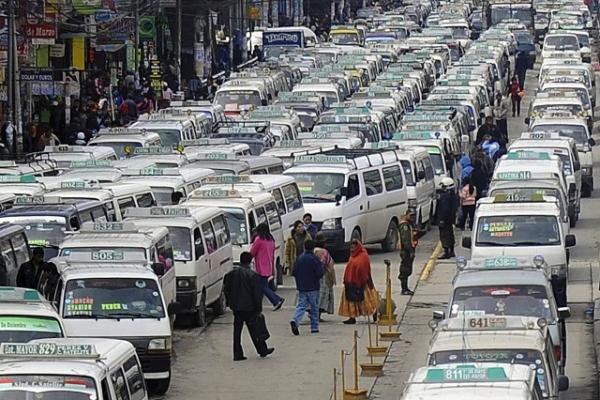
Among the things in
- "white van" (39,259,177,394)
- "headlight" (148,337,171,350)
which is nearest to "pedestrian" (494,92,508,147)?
"white van" (39,259,177,394)

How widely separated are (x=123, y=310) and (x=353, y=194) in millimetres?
12409

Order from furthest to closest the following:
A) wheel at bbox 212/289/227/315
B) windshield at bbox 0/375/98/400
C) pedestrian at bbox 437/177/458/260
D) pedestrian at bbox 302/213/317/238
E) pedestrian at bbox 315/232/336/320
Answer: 1. pedestrian at bbox 437/177/458/260
2. pedestrian at bbox 302/213/317/238
3. wheel at bbox 212/289/227/315
4. pedestrian at bbox 315/232/336/320
5. windshield at bbox 0/375/98/400

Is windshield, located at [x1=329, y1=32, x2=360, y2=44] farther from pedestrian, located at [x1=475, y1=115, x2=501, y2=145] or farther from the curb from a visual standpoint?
the curb

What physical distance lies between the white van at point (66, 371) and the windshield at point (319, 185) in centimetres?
1683

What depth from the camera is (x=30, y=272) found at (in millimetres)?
25516

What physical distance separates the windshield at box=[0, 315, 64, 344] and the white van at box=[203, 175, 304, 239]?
1190 cm

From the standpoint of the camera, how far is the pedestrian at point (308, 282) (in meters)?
26.2

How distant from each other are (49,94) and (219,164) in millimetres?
11395

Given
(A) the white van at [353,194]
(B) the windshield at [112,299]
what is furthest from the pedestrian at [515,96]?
(B) the windshield at [112,299]

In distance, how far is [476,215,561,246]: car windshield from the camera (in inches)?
1118

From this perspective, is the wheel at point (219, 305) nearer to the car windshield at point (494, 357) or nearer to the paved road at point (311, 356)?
the paved road at point (311, 356)

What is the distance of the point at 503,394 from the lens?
1535 cm

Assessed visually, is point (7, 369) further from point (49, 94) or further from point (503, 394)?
point (49, 94)

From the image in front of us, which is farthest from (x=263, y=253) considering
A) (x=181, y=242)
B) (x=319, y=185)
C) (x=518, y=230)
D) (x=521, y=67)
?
(x=521, y=67)
